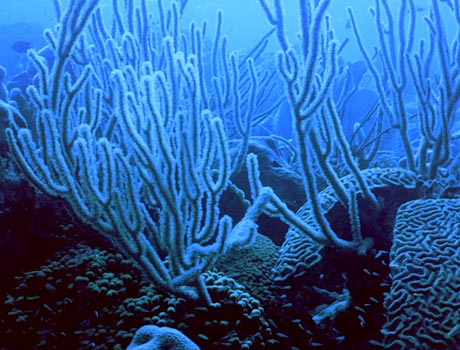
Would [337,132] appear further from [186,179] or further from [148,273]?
[148,273]

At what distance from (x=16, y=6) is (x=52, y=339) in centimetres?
3374

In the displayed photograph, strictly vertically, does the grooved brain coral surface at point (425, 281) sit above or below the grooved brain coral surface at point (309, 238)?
below

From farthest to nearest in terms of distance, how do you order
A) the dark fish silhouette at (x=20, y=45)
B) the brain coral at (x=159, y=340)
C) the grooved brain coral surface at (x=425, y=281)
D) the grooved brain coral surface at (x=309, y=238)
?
1. the dark fish silhouette at (x=20, y=45)
2. the grooved brain coral surface at (x=309, y=238)
3. the grooved brain coral surface at (x=425, y=281)
4. the brain coral at (x=159, y=340)

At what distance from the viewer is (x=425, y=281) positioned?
2.27 meters

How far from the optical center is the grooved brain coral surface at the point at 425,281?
2090 millimetres

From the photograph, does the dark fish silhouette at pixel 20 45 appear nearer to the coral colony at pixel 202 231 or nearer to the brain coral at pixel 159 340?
the coral colony at pixel 202 231

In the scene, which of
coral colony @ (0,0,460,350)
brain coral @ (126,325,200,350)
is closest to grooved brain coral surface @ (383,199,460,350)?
coral colony @ (0,0,460,350)

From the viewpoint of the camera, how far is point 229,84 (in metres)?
3.50

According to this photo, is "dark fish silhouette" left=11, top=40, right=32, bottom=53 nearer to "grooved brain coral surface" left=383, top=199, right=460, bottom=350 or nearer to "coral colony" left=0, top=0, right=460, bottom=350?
"coral colony" left=0, top=0, right=460, bottom=350

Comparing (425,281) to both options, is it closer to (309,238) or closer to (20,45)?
(309,238)

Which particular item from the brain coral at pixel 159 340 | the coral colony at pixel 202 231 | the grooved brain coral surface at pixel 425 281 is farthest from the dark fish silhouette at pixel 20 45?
the grooved brain coral surface at pixel 425 281

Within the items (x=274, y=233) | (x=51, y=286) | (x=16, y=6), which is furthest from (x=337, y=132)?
(x=16, y=6)

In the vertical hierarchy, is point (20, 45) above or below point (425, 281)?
above

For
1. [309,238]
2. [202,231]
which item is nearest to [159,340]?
[202,231]
